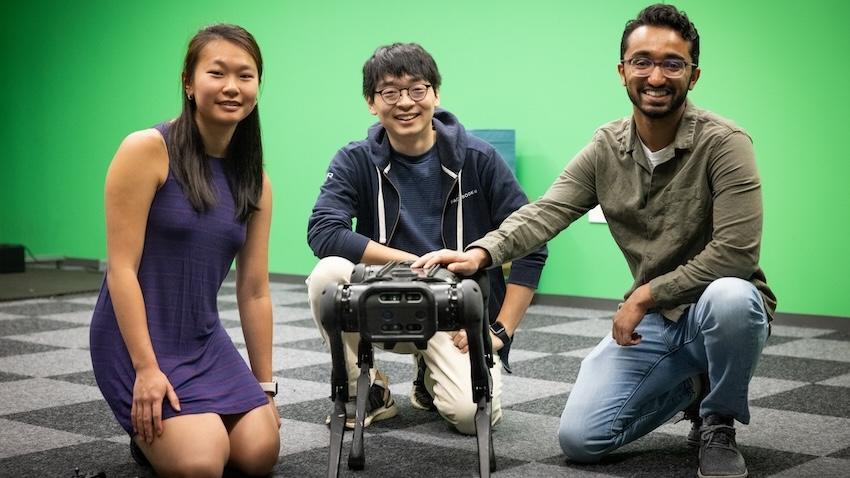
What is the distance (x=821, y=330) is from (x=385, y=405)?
256 cm

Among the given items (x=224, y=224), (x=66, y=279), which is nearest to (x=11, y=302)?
(x=66, y=279)

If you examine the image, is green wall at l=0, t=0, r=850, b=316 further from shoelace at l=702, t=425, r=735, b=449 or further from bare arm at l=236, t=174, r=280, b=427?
bare arm at l=236, t=174, r=280, b=427

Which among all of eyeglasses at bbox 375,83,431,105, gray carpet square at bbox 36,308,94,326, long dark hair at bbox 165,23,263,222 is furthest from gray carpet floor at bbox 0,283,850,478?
eyeglasses at bbox 375,83,431,105

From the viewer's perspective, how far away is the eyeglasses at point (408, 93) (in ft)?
8.79

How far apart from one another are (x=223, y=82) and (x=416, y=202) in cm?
→ 79

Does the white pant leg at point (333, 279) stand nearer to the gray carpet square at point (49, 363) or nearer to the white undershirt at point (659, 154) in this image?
the white undershirt at point (659, 154)

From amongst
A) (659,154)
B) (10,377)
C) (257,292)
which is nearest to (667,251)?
(659,154)

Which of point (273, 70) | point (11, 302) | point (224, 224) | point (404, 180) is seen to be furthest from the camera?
point (273, 70)

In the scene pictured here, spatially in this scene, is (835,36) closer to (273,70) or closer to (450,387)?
(450,387)

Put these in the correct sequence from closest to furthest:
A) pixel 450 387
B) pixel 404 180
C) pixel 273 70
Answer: pixel 450 387 → pixel 404 180 → pixel 273 70

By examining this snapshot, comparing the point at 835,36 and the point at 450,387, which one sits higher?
the point at 835,36

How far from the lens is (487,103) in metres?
5.63

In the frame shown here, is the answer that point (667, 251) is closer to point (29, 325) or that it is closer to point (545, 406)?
point (545, 406)

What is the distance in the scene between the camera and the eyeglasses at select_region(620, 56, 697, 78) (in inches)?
89.0
